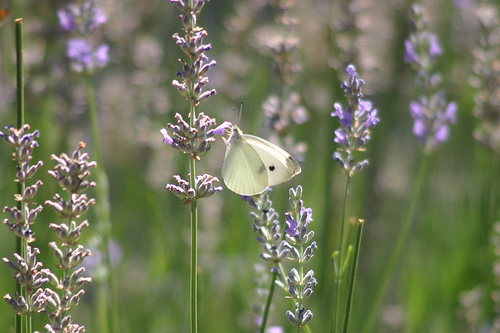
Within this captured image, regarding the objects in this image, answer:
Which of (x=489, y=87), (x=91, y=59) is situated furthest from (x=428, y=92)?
(x=91, y=59)

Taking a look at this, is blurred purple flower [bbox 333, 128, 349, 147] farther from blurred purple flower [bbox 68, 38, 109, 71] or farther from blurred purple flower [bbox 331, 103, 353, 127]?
blurred purple flower [bbox 68, 38, 109, 71]

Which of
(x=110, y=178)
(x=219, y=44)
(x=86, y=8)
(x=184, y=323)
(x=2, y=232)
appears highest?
(x=219, y=44)

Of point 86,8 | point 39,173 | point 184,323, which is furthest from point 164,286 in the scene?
point 86,8

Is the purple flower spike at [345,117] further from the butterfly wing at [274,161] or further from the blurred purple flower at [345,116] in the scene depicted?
the butterfly wing at [274,161]

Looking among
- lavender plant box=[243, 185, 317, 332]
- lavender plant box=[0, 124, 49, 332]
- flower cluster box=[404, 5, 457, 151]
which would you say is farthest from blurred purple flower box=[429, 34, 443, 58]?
lavender plant box=[0, 124, 49, 332]

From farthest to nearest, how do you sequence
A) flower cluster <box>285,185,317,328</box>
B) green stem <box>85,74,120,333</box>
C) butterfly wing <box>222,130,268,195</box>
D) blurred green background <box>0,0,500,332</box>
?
1. blurred green background <box>0,0,500,332</box>
2. green stem <box>85,74,120,333</box>
3. butterfly wing <box>222,130,268,195</box>
4. flower cluster <box>285,185,317,328</box>

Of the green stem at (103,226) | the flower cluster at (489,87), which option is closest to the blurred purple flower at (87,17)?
the green stem at (103,226)

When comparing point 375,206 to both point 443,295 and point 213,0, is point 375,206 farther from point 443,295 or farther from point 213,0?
point 213,0
